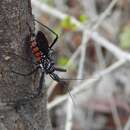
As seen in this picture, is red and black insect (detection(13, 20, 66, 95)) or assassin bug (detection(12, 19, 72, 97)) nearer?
assassin bug (detection(12, 19, 72, 97))

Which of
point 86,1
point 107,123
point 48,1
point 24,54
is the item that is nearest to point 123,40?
point 86,1

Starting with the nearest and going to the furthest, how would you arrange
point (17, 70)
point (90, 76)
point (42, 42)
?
point (17, 70) → point (42, 42) → point (90, 76)

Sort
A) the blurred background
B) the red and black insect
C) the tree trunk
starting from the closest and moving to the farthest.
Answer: the tree trunk
the red and black insect
the blurred background

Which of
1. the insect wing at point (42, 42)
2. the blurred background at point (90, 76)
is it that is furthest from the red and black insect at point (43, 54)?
the blurred background at point (90, 76)

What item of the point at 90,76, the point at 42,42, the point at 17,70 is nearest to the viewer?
the point at 17,70

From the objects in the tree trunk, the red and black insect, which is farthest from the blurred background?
the tree trunk

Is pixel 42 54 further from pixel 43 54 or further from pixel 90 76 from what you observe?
pixel 90 76

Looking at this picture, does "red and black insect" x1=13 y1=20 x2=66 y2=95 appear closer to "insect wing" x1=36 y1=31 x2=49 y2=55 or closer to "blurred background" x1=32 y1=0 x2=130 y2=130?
"insect wing" x1=36 y1=31 x2=49 y2=55

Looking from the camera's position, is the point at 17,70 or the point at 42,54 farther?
the point at 42,54

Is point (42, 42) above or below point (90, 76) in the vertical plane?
above

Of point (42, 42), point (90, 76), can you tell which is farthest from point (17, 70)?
point (90, 76)
